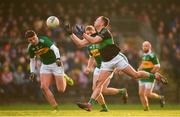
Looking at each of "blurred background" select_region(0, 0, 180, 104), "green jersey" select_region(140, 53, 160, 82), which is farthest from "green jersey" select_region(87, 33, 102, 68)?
"blurred background" select_region(0, 0, 180, 104)

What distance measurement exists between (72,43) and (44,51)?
970 centimetres

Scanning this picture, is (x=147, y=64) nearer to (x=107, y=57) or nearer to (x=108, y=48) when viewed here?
(x=107, y=57)

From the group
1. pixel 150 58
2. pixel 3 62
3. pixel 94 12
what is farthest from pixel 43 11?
pixel 150 58

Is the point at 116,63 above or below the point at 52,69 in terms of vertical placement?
above

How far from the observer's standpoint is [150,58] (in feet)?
75.4

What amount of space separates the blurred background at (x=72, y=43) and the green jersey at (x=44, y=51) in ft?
23.5

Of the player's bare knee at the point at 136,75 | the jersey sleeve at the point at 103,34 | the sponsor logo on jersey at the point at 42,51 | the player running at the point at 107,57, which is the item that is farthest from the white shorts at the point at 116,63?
the sponsor logo on jersey at the point at 42,51

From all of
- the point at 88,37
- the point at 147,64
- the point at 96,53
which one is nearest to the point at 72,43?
the point at 147,64

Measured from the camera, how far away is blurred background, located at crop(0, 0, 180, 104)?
28.8 metres

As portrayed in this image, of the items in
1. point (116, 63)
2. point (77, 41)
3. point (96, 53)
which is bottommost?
point (116, 63)

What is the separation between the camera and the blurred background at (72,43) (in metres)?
28.8

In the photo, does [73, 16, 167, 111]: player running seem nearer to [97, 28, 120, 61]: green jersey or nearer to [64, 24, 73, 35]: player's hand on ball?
[97, 28, 120, 61]: green jersey

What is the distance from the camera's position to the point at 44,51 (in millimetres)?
20281

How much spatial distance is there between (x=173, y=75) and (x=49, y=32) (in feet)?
20.5
